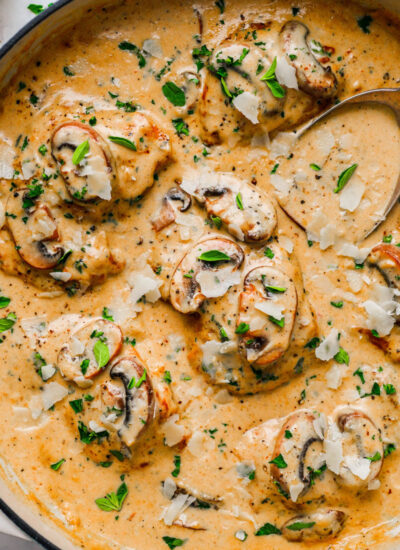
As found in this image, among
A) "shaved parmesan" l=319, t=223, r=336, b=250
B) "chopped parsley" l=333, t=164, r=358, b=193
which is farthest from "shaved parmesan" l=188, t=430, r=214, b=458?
"chopped parsley" l=333, t=164, r=358, b=193

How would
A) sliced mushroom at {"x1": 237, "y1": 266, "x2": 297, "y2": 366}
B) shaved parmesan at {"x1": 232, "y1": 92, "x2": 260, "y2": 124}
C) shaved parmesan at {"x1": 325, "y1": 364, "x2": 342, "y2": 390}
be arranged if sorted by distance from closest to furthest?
sliced mushroom at {"x1": 237, "y1": 266, "x2": 297, "y2": 366} < shaved parmesan at {"x1": 232, "y1": 92, "x2": 260, "y2": 124} < shaved parmesan at {"x1": 325, "y1": 364, "x2": 342, "y2": 390}

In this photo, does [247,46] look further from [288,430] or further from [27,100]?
[288,430]

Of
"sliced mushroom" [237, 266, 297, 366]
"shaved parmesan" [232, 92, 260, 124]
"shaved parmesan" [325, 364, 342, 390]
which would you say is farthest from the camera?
"shaved parmesan" [325, 364, 342, 390]

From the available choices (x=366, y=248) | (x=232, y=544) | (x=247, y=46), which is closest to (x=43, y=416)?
(x=232, y=544)

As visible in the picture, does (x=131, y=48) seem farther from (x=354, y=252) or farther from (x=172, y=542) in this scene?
(x=172, y=542)

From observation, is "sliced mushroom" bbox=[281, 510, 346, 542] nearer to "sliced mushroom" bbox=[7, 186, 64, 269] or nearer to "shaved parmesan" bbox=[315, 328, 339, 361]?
"shaved parmesan" bbox=[315, 328, 339, 361]

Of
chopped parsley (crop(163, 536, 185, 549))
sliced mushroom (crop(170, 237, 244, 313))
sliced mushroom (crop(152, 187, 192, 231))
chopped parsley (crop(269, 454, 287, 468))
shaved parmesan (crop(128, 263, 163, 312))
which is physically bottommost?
chopped parsley (crop(163, 536, 185, 549))

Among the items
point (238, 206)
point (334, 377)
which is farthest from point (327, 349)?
point (238, 206)

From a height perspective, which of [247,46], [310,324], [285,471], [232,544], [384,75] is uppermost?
[247,46]
